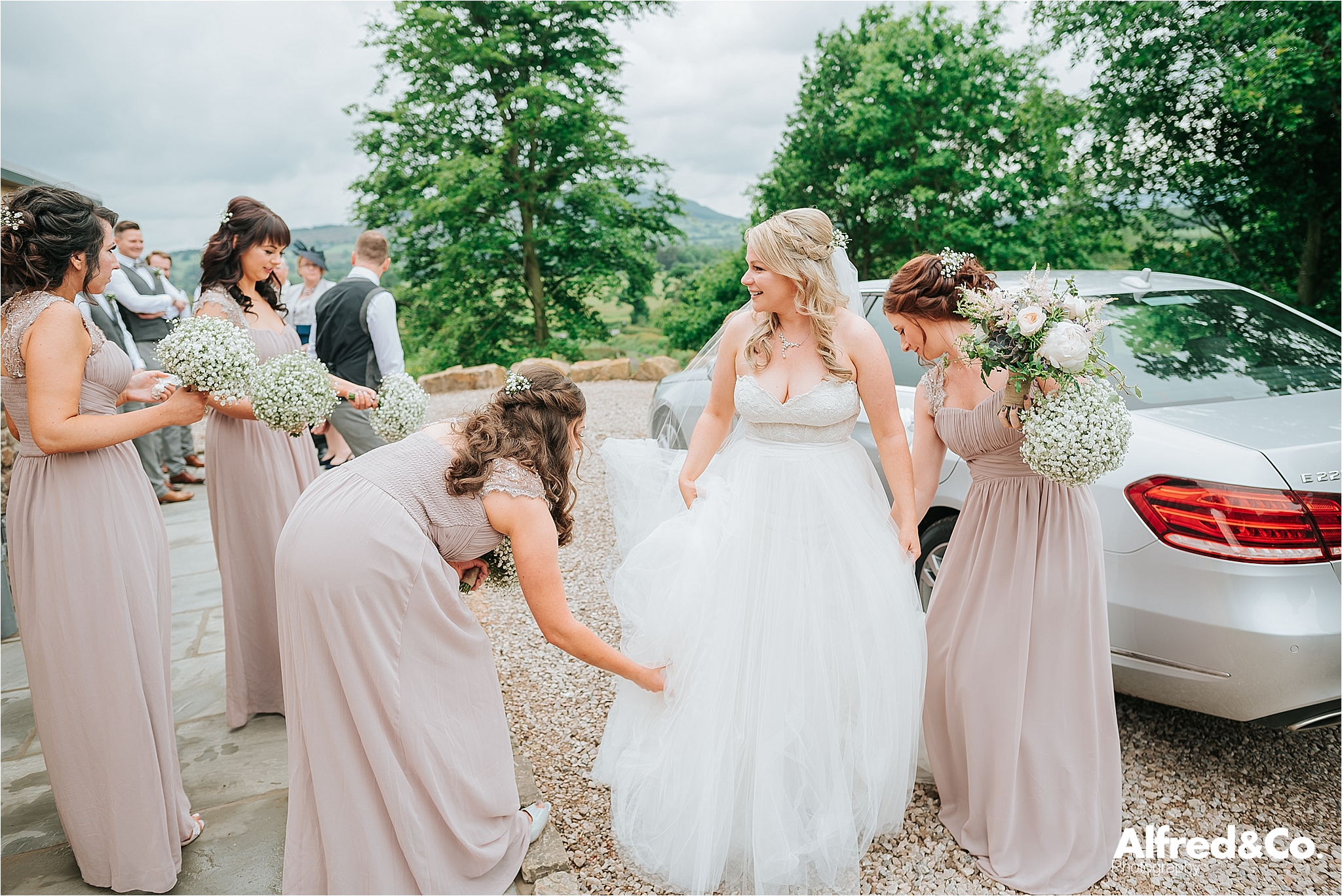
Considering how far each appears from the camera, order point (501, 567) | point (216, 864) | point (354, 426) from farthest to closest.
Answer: point (354, 426)
point (216, 864)
point (501, 567)

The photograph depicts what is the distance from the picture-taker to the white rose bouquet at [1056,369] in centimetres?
222

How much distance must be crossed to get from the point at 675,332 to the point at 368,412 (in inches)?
558

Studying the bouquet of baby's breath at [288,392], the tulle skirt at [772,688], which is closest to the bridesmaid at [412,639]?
the tulle skirt at [772,688]

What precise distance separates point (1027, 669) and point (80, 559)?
3005mm

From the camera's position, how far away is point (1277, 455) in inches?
→ 101

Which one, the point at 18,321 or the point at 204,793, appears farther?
the point at 204,793

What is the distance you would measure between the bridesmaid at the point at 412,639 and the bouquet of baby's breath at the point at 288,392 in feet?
→ 2.67

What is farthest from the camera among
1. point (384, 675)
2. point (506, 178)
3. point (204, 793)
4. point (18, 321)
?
point (506, 178)

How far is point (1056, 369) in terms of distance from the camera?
2.27 meters

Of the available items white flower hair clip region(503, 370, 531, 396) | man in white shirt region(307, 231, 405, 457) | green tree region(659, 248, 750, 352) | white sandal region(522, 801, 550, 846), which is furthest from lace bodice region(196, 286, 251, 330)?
green tree region(659, 248, 750, 352)

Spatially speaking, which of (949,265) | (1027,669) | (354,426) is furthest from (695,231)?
(1027,669)

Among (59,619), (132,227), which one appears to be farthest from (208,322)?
(132,227)

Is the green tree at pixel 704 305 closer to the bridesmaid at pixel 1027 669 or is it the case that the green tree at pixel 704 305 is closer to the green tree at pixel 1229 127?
the green tree at pixel 1229 127

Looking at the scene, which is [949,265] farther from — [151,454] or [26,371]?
[151,454]
